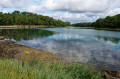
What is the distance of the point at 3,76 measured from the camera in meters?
4.11

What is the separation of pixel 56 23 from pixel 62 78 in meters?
183

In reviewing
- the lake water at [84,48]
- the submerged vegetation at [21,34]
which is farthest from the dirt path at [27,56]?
→ the submerged vegetation at [21,34]

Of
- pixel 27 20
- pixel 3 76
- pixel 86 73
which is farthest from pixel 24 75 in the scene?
pixel 27 20

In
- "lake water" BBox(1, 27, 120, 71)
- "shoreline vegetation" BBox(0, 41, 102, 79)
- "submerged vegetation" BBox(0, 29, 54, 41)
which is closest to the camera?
"shoreline vegetation" BBox(0, 41, 102, 79)

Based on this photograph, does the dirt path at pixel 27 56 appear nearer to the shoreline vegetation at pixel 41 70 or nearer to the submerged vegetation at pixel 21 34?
the shoreline vegetation at pixel 41 70

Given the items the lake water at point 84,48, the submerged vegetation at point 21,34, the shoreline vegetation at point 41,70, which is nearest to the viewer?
the shoreline vegetation at point 41,70

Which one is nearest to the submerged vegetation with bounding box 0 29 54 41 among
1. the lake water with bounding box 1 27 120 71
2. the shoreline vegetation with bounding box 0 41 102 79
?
the lake water with bounding box 1 27 120 71

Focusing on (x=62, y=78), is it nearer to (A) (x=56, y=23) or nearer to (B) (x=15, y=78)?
(B) (x=15, y=78)

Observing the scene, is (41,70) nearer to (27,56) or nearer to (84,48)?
(27,56)

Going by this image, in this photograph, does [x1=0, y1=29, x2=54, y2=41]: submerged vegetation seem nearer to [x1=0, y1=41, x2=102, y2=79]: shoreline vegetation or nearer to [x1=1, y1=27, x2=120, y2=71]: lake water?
[x1=1, y1=27, x2=120, y2=71]: lake water

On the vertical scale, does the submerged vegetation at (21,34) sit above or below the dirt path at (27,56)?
above

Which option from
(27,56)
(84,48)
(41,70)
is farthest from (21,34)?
(41,70)

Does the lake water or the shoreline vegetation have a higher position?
the shoreline vegetation

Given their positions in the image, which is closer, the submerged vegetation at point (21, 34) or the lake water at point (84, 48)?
the lake water at point (84, 48)
